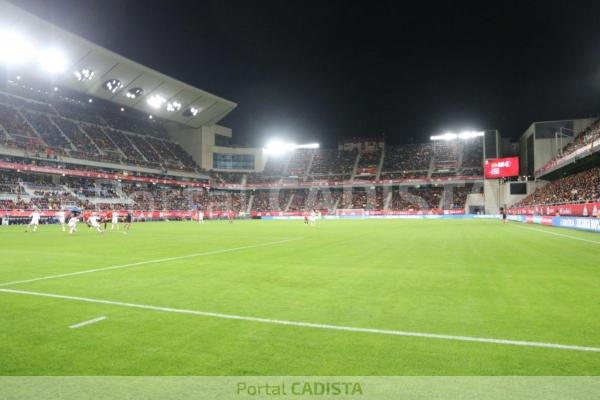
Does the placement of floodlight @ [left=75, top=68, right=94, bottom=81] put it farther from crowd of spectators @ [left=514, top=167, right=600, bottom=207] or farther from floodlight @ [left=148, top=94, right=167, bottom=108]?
crowd of spectators @ [left=514, top=167, right=600, bottom=207]

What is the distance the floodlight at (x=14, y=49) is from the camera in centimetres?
4766

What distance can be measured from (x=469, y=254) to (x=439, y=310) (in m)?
8.64

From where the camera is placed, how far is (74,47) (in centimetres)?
5403

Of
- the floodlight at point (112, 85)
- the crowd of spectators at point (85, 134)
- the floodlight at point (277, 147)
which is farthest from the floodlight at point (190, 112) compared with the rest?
the floodlight at point (277, 147)

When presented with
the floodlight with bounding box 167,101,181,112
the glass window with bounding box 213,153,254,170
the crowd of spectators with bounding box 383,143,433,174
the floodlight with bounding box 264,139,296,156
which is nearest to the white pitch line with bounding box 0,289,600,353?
the floodlight with bounding box 167,101,181,112

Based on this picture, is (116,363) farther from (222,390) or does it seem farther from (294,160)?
(294,160)

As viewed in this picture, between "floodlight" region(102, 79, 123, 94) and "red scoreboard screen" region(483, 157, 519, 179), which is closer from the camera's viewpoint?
"floodlight" region(102, 79, 123, 94)

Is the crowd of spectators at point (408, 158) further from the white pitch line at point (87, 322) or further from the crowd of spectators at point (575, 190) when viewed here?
the white pitch line at point (87, 322)

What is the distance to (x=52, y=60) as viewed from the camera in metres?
53.2

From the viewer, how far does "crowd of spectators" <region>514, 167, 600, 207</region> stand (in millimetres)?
34844

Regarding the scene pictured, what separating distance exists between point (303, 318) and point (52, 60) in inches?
2433

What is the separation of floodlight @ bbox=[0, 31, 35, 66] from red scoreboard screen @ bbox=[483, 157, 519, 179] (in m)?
70.8

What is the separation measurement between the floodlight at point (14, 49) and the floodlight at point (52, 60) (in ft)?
4.85

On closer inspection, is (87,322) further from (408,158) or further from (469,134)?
(469,134)
